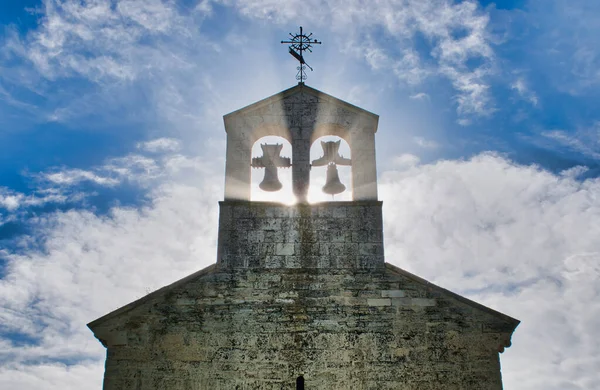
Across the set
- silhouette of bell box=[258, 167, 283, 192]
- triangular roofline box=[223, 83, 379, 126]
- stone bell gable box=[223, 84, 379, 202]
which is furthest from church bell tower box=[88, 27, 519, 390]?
triangular roofline box=[223, 83, 379, 126]

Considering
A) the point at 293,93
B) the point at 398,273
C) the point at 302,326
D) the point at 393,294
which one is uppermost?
the point at 293,93

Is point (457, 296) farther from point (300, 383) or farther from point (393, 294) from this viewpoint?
point (300, 383)

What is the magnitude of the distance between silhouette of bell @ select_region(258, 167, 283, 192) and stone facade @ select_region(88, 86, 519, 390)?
0.66 m

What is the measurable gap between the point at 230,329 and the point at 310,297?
1235 millimetres

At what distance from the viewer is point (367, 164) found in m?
9.58

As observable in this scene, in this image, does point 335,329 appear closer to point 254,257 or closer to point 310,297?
point 310,297

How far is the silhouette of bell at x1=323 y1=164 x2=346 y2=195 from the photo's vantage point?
9695 mm

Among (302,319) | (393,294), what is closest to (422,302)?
(393,294)

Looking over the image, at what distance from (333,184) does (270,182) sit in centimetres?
106

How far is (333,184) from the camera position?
970cm

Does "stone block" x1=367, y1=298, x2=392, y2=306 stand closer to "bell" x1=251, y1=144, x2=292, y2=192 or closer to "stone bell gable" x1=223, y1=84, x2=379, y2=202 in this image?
"stone bell gable" x1=223, y1=84, x2=379, y2=202

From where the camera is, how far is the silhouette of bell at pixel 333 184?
9695mm

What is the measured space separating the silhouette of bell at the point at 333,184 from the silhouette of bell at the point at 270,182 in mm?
793

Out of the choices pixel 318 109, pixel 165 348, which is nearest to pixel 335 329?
pixel 165 348
